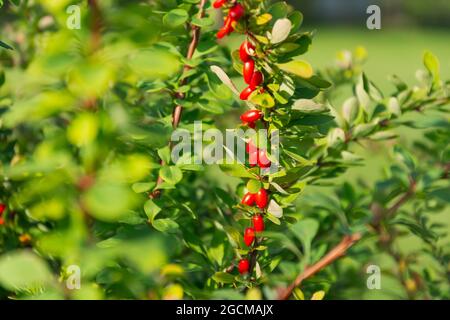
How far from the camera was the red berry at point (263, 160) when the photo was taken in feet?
3.22

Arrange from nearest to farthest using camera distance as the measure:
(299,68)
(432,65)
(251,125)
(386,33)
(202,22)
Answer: (299,68)
(251,125)
(202,22)
(432,65)
(386,33)

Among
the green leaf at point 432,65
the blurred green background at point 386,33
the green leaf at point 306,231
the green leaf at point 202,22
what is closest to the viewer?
the green leaf at point 306,231

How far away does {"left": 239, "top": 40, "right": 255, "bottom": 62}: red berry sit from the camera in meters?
0.98

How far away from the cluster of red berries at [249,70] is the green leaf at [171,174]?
16cm

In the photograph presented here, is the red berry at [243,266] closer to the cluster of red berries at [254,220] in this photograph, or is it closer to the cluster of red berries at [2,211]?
the cluster of red berries at [254,220]

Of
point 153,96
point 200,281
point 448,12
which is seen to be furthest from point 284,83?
point 448,12

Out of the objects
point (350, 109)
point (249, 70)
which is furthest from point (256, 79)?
point (350, 109)

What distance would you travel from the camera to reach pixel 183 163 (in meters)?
1.07

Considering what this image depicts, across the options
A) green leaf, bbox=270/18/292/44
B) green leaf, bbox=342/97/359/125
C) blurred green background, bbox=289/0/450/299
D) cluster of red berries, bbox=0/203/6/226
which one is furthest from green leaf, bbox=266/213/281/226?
blurred green background, bbox=289/0/450/299

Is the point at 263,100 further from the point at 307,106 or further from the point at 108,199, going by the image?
the point at 108,199

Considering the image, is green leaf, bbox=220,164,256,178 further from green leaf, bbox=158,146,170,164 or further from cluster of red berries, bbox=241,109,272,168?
green leaf, bbox=158,146,170,164

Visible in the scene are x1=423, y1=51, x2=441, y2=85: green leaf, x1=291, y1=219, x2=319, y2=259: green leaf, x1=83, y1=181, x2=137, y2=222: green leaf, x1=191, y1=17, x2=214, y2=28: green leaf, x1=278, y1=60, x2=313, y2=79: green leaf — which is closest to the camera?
x1=83, y1=181, x2=137, y2=222: green leaf

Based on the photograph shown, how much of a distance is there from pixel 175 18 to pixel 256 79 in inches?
7.7
